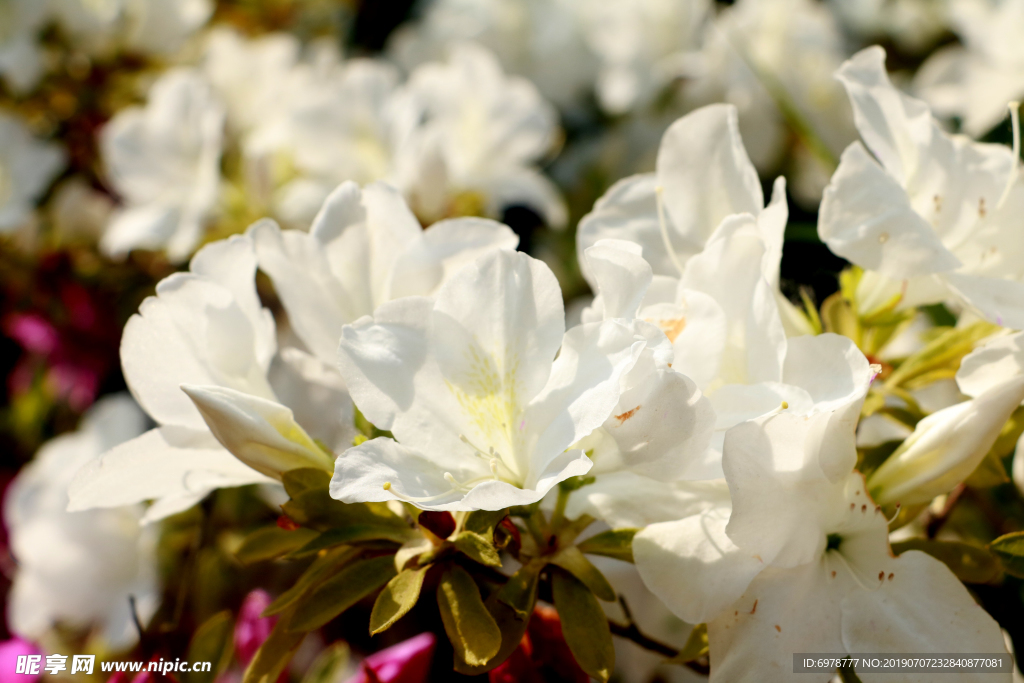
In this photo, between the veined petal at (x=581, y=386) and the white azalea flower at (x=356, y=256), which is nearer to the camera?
the veined petal at (x=581, y=386)

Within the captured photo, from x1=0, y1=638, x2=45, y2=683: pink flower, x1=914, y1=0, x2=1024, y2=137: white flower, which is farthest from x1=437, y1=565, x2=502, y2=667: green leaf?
x1=914, y1=0, x2=1024, y2=137: white flower

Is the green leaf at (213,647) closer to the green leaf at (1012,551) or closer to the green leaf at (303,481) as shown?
the green leaf at (303,481)

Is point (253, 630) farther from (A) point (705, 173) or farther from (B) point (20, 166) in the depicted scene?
(B) point (20, 166)

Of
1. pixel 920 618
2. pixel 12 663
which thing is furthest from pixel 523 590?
pixel 12 663

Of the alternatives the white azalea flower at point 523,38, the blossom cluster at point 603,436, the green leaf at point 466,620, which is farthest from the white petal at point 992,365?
the white azalea flower at point 523,38

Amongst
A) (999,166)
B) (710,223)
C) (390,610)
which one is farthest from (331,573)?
(999,166)

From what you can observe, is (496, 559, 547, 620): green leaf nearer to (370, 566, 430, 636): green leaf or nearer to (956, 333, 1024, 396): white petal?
(370, 566, 430, 636): green leaf

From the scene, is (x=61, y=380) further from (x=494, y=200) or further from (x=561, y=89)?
(x=561, y=89)
